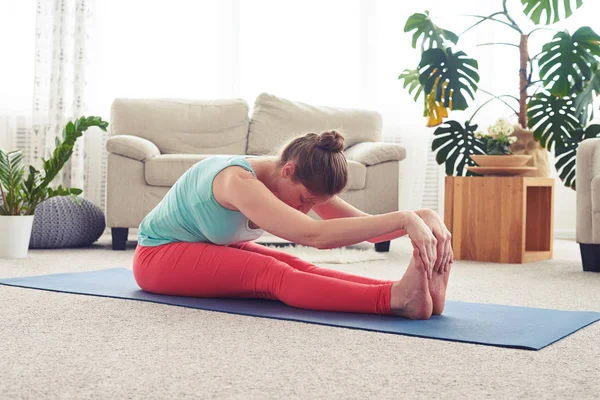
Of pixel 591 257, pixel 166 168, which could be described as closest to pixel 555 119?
pixel 591 257

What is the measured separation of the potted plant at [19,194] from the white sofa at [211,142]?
1.47 feet

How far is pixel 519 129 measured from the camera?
3793 millimetres

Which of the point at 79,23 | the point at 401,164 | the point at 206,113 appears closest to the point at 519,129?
the point at 401,164

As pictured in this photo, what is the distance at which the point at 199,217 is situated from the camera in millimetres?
1960

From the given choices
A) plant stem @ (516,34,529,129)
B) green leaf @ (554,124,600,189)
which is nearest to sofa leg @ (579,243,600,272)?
green leaf @ (554,124,600,189)

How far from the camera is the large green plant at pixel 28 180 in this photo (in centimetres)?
324

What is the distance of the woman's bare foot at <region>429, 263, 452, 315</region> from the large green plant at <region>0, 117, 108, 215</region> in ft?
6.74

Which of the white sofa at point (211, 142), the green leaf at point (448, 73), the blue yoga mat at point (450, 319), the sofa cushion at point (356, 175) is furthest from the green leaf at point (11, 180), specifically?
the green leaf at point (448, 73)

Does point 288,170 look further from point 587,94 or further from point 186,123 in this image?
point 186,123

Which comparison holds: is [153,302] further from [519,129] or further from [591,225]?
[519,129]

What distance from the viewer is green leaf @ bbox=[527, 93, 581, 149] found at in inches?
145

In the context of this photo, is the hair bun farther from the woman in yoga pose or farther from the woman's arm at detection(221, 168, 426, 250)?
the woman's arm at detection(221, 168, 426, 250)

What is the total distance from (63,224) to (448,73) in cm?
217

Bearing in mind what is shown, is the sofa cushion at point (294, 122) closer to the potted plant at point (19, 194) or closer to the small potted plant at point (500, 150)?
the small potted plant at point (500, 150)
